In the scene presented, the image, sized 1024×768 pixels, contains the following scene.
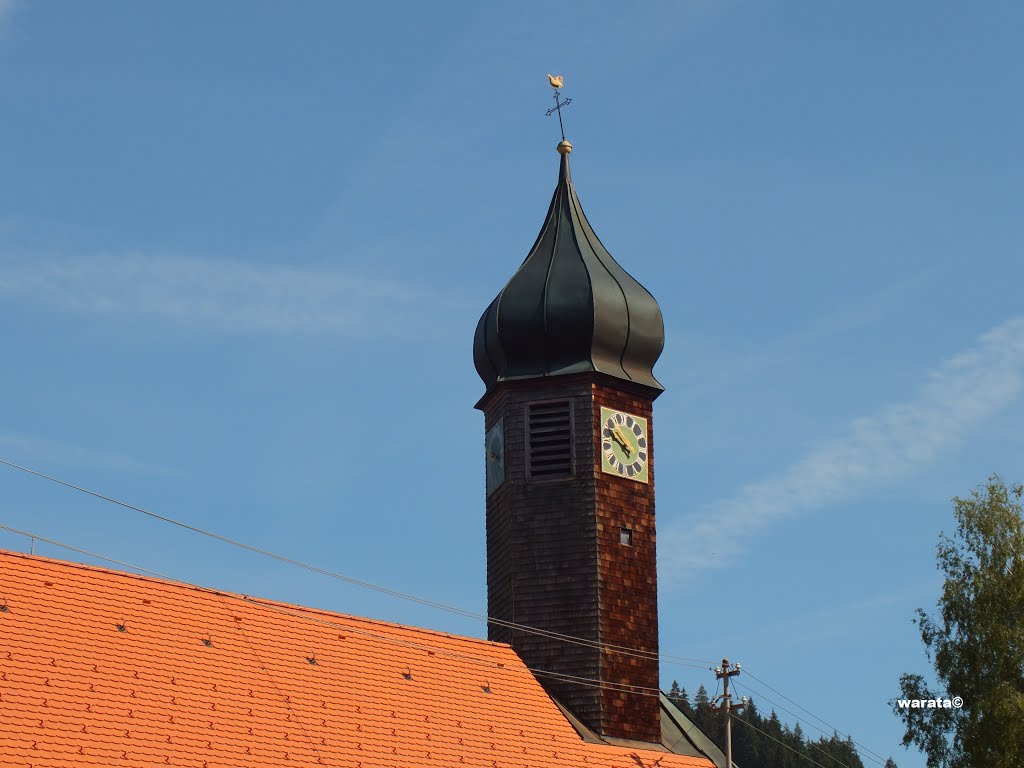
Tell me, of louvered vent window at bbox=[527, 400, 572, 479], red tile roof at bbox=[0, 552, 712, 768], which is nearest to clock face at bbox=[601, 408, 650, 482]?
louvered vent window at bbox=[527, 400, 572, 479]

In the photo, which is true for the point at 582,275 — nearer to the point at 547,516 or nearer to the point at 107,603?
the point at 547,516

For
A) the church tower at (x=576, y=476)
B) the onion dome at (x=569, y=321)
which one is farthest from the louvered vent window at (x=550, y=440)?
the onion dome at (x=569, y=321)

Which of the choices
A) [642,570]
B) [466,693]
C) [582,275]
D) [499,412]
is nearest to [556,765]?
[466,693]

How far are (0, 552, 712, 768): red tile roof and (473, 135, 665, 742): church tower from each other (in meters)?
0.97

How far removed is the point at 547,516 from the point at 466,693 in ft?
13.9

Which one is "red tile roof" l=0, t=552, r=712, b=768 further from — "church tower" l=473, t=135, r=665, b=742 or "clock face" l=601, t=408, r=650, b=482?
"clock face" l=601, t=408, r=650, b=482

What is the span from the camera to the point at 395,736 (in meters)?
28.6

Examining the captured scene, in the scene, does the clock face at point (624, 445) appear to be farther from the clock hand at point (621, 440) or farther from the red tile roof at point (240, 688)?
the red tile roof at point (240, 688)

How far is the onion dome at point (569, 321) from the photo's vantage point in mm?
35250

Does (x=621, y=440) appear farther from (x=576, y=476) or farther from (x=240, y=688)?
(x=240, y=688)

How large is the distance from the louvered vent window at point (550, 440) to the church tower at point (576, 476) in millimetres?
18

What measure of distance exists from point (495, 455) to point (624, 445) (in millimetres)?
2500

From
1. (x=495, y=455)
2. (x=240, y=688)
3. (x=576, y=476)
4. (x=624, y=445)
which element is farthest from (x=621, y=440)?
(x=240, y=688)

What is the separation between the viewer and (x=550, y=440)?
34500mm
